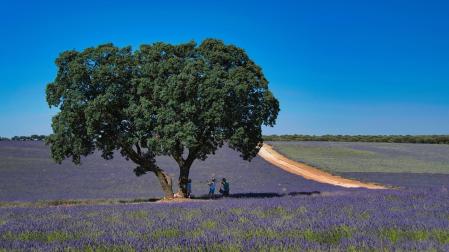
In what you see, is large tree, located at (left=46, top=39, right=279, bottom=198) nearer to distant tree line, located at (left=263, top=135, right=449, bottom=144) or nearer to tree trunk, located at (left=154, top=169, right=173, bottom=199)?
tree trunk, located at (left=154, top=169, right=173, bottom=199)

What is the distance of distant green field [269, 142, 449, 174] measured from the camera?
169 ft

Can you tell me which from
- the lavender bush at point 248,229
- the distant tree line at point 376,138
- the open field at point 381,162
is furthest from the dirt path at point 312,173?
the distant tree line at point 376,138

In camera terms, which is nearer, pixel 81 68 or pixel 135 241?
pixel 135 241

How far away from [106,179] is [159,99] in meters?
17.4

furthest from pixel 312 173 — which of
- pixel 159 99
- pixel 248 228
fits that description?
pixel 248 228

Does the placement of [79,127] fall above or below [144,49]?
below

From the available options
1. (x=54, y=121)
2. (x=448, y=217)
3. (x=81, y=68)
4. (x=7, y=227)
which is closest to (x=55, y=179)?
(x=54, y=121)

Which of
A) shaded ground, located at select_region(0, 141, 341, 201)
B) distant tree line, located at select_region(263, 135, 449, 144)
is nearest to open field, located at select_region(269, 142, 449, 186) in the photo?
shaded ground, located at select_region(0, 141, 341, 201)

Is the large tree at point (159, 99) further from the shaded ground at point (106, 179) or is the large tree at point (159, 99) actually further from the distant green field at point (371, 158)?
the distant green field at point (371, 158)

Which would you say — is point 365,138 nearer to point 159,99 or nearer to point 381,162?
point 381,162

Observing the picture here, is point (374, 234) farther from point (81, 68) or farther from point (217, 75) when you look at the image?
point (81, 68)

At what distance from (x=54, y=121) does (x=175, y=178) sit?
1789 cm

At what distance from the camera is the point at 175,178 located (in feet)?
139

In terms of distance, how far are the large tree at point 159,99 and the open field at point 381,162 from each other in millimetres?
17038
